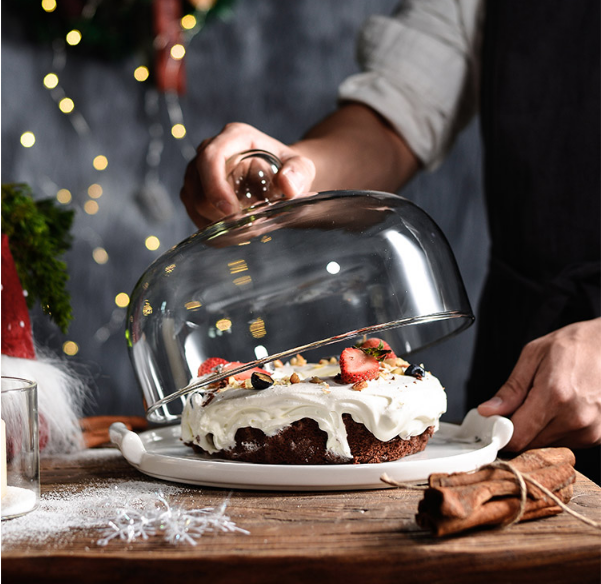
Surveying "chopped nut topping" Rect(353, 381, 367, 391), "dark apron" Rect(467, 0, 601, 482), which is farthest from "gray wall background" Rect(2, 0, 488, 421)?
"chopped nut topping" Rect(353, 381, 367, 391)

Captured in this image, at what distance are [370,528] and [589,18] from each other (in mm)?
1234

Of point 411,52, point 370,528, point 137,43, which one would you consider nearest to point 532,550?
point 370,528

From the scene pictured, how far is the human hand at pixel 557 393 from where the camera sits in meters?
1.02

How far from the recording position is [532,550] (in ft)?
2.10

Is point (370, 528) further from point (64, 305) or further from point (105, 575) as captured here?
point (64, 305)

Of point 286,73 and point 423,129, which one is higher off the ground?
point 286,73

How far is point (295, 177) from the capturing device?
41.4 inches

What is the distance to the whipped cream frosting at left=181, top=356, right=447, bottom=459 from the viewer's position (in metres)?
0.91

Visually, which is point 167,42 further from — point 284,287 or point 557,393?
point 557,393

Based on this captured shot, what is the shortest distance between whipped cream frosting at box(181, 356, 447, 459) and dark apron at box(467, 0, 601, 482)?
1.85 ft

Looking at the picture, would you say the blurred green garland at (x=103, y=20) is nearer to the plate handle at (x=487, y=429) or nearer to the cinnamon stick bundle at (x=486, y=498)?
the plate handle at (x=487, y=429)

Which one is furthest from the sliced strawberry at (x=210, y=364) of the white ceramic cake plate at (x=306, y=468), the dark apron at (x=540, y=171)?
the dark apron at (x=540, y=171)

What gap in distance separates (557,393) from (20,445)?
75 centimetres

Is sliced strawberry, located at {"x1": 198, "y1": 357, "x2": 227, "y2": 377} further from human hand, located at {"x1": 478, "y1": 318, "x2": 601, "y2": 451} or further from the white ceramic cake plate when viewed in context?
human hand, located at {"x1": 478, "y1": 318, "x2": 601, "y2": 451}
